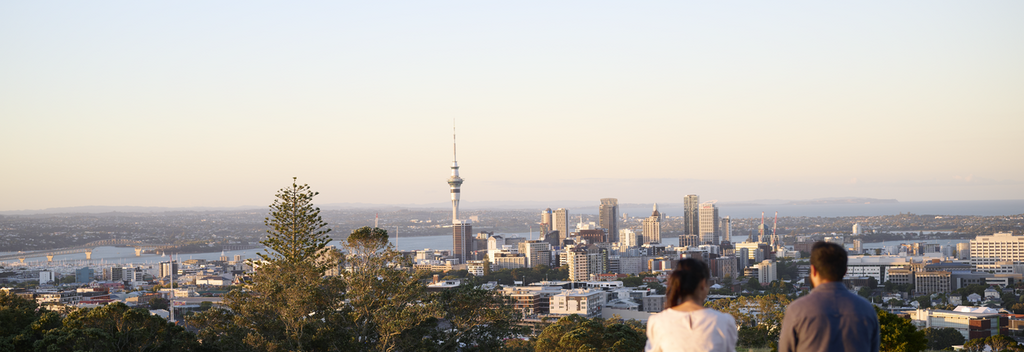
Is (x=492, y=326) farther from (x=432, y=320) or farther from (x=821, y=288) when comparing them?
(x=821, y=288)

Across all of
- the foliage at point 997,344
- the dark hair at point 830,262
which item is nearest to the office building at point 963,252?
the foliage at point 997,344

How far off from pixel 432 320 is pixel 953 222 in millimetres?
181748

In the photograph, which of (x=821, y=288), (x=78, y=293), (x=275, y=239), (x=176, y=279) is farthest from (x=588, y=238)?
(x=821, y=288)

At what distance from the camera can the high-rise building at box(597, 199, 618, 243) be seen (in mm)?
150500

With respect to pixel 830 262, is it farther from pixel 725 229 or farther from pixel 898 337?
pixel 725 229

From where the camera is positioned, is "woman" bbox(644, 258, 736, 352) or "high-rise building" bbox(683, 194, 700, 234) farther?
"high-rise building" bbox(683, 194, 700, 234)

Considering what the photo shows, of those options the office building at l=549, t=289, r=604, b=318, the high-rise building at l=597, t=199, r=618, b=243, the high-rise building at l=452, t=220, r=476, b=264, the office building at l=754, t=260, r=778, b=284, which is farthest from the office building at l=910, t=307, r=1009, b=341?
the high-rise building at l=597, t=199, r=618, b=243

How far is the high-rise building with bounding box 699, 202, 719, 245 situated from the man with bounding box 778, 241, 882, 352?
14378 centimetres

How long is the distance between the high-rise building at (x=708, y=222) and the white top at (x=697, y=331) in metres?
144

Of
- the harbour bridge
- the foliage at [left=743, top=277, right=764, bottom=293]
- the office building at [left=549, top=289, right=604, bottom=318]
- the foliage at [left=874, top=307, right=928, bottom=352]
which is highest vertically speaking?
the foliage at [left=874, top=307, right=928, bottom=352]

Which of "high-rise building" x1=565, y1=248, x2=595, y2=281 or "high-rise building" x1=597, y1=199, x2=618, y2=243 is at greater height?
"high-rise building" x1=597, y1=199, x2=618, y2=243

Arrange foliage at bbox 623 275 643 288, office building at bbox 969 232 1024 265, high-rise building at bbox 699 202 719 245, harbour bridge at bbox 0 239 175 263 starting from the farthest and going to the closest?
high-rise building at bbox 699 202 719 245 < harbour bridge at bbox 0 239 175 263 < office building at bbox 969 232 1024 265 < foliage at bbox 623 275 643 288

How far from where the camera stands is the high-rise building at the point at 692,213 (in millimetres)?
146000

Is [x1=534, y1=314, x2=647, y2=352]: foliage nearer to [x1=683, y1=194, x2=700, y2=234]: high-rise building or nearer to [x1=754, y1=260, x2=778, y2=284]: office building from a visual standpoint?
[x1=754, y1=260, x2=778, y2=284]: office building
